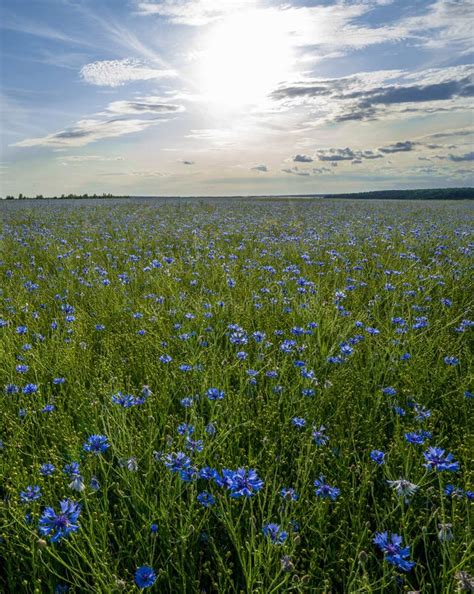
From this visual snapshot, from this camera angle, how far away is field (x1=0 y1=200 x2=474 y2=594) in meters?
1.44

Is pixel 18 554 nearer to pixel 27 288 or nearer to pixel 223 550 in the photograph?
pixel 223 550

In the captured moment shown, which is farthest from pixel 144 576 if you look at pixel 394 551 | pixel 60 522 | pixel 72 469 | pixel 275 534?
pixel 394 551

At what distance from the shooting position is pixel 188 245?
7.72 meters

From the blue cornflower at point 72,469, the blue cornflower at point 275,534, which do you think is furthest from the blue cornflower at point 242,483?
the blue cornflower at point 72,469

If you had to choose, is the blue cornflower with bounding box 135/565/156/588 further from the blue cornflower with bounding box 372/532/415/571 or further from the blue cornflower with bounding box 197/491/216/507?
the blue cornflower with bounding box 372/532/415/571

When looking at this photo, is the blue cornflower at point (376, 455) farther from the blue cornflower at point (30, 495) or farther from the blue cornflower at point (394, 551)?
the blue cornflower at point (30, 495)

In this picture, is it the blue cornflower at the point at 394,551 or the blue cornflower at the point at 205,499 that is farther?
the blue cornflower at the point at 205,499

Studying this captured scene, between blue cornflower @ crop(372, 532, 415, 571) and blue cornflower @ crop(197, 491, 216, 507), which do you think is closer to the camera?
blue cornflower @ crop(372, 532, 415, 571)

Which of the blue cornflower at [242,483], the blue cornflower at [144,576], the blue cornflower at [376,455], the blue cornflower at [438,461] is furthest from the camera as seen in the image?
the blue cornflower at [376,455]

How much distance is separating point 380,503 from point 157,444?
3.76ft

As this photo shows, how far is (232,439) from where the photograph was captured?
2.07 meters

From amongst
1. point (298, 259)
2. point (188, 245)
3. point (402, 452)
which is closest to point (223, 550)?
point (402, 452)

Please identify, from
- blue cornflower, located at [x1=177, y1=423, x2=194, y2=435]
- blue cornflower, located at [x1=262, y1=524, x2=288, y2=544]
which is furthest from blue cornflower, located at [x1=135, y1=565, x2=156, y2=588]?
blue cornflower, located at [x1=177, y1=423, x2=194, y2=435]

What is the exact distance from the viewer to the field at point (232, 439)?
1.44 meters
